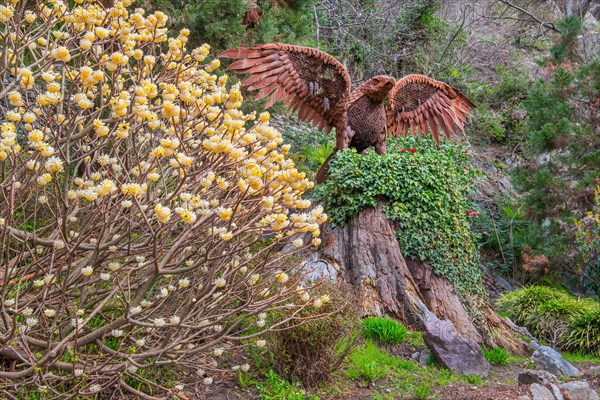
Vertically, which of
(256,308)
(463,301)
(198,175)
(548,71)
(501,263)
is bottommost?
(501,263)

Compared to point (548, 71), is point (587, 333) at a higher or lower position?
lower

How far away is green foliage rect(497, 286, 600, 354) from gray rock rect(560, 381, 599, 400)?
108 inches

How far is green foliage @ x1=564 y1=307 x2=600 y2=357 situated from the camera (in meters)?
6.69

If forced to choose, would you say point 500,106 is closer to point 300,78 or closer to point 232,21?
point 300,78

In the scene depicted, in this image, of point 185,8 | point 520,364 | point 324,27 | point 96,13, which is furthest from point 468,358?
point 324,27

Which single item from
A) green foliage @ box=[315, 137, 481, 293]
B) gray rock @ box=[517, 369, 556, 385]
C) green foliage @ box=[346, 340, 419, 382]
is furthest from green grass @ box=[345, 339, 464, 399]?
green foliage @ box=[315, 137, 481, 293]

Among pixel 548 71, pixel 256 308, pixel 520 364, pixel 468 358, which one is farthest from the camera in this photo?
pixel 548 71

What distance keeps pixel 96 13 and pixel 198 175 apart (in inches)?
33.5

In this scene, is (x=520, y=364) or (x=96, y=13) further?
(x=520, y=364)

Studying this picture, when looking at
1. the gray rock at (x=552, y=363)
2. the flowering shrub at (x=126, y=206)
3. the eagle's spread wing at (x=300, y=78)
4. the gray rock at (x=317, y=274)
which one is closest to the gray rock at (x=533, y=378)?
the gray rock at (x=552, y=363)

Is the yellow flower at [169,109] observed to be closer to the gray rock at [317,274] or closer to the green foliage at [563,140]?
the gray rock at [317,274]

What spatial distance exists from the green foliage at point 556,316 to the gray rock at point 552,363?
1624mm

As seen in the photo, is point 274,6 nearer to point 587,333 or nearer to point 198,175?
point 198,175

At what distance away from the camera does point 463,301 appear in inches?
231
